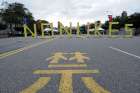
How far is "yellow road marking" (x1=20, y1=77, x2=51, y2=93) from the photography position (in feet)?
22.0

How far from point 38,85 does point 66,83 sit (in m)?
0.60

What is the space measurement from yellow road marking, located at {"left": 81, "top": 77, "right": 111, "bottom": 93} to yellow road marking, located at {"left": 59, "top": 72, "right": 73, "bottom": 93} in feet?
1.12

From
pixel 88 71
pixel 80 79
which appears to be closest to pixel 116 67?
pixel 88 71

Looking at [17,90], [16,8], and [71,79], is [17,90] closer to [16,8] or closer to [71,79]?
[71,79]

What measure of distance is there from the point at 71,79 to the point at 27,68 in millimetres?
2472

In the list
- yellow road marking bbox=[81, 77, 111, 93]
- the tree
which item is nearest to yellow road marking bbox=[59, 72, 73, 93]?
yellow road marking bbox=[81, 77, 111, 93]

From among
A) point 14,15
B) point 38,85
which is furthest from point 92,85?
point 14,15

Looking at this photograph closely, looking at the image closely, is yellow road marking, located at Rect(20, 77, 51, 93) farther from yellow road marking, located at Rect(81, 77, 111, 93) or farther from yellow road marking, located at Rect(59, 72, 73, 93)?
yellow road marking, located at Rect(81, 77, 111, 93)

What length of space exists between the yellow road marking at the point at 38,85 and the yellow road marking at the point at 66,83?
1.15 feet

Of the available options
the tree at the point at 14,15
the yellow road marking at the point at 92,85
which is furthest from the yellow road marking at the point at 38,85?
the tree at the point at 14,15

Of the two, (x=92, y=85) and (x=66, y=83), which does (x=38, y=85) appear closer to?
(x=66, y=83)

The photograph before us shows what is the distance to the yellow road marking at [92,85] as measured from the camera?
6648mm

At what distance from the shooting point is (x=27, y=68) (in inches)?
399

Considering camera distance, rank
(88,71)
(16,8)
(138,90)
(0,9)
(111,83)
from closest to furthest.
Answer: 1. (138,90)
2. (111,83)
3. (88,71)
4. (0,9)
5. (16,8)
